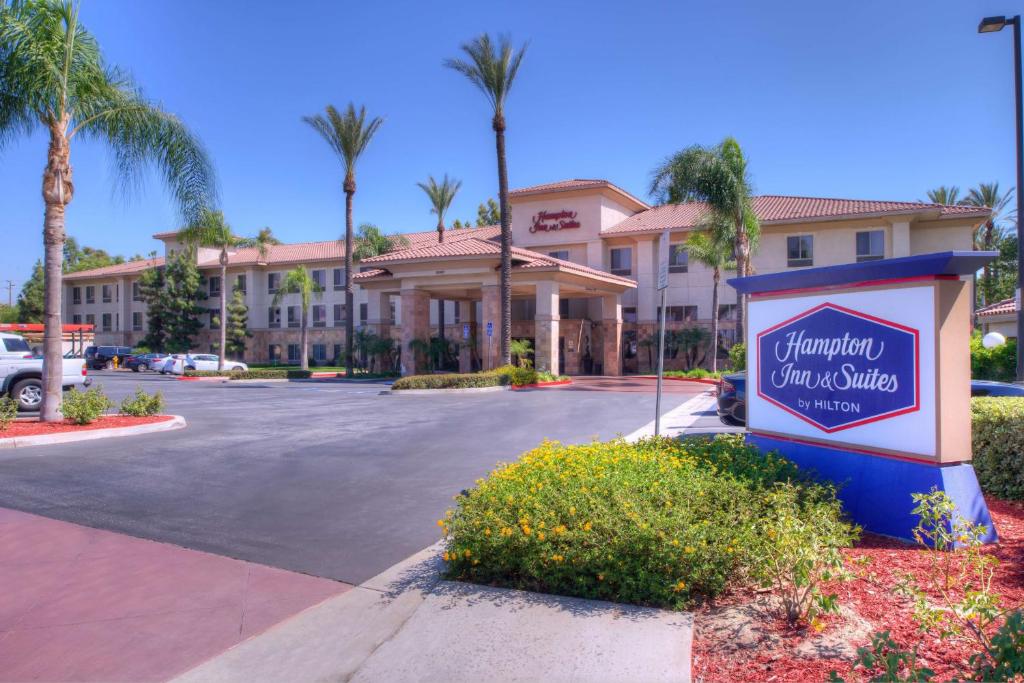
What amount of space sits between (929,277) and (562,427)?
9.89 meters

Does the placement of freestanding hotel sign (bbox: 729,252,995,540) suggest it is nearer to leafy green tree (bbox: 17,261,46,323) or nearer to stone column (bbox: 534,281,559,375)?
stone column (bbox: 534,281,559,375)

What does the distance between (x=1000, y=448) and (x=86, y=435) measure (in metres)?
14.3

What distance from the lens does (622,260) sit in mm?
41719

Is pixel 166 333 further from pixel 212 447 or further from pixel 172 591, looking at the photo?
pixel 172 591

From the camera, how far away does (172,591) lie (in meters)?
5.37

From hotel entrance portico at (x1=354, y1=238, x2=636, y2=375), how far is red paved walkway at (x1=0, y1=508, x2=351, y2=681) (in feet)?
84.6

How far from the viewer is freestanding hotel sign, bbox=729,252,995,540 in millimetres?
5621

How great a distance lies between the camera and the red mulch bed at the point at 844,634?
3688 mm

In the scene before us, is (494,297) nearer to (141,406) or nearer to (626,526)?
(141,406)

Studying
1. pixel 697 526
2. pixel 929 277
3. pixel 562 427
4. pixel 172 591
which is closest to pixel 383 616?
pixel 172 591

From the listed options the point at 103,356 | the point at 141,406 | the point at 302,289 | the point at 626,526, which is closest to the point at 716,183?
the point at 141,406

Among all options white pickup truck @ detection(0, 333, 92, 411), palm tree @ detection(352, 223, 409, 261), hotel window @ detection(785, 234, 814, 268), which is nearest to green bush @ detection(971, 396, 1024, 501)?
white pickup truck @ detection(0, 333, 92, 411)

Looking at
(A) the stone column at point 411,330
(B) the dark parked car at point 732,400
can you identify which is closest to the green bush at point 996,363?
(B) the dark parked car at point 732,400

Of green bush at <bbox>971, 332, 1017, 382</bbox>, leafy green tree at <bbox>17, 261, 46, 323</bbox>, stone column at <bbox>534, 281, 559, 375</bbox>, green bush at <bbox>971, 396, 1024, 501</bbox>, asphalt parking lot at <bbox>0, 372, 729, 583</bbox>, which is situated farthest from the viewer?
leafy green tree at <bbox>17, 261, 46, 323</bbox>
